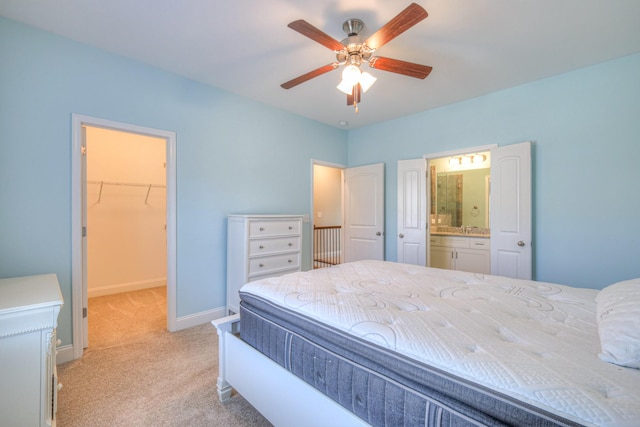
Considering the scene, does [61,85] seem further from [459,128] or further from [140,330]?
[459,128]

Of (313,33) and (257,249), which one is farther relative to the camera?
Answer: (257,249)

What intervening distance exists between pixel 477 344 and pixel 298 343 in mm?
769

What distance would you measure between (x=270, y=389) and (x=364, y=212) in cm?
332

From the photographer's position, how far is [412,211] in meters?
3.94

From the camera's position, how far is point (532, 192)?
120 inches

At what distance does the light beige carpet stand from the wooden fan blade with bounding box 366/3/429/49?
2.18m

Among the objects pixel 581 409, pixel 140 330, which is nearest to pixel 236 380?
pixel 581 409

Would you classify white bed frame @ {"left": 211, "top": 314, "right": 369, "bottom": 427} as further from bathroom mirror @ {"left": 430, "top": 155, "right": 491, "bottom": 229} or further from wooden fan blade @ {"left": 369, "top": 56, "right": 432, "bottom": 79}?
bathroom mirror @ {"left": 430, "top": 155, "right": 491, "bottom": 229}

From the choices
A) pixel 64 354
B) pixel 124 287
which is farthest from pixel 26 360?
pixel 124 287

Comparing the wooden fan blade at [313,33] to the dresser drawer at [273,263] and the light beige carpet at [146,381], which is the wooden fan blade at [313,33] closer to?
the light beige carpet at [146,381]

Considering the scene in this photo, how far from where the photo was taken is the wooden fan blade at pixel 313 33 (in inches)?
64.9

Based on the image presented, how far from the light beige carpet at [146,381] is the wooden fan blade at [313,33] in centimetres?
203

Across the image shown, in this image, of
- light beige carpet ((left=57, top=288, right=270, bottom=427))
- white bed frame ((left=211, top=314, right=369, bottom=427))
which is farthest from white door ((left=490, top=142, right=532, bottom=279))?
light beige carpet ((left=57, top=288, right=270, bottom=427))

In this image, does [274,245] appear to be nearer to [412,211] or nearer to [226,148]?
[226,148]
